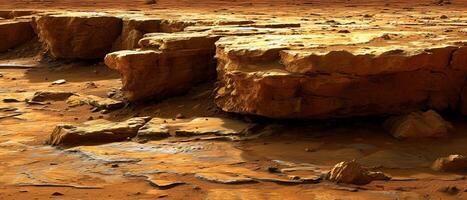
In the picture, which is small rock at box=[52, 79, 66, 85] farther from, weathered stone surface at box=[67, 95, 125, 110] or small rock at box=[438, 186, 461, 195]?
small rock at box=[438, 186, 461, 195]

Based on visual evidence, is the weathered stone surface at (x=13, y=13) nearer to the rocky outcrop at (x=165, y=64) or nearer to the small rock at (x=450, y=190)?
the rocky outcrop at (x=165, y=64)

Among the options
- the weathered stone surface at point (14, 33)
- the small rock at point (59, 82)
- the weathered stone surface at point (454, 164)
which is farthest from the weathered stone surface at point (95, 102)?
the weathered stone surface at point (14, 33)

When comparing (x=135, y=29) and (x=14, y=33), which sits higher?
(x=135, y=29)

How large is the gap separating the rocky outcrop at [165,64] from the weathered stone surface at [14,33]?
552 centimetres

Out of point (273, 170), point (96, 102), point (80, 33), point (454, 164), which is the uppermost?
point (80, 33)

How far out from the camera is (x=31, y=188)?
4.50 m

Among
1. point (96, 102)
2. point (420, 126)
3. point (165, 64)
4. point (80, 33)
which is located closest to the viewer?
point (420, 126)

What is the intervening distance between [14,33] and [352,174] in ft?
29.8

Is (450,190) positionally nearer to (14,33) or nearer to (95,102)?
(95,102)

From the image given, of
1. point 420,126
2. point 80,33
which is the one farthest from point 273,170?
point 80,33

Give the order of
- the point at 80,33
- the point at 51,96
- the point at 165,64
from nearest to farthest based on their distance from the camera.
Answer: the point at 165,64 → the point at 51,96 → the point at 80,33

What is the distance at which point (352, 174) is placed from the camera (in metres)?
4.36

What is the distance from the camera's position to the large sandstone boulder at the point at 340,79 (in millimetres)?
5383

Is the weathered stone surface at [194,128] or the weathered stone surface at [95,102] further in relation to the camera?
the weathered stone surface at [95,102]
